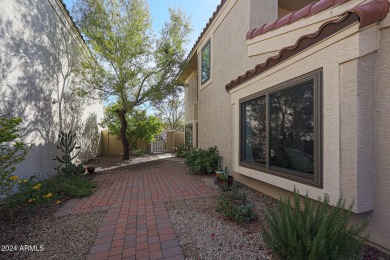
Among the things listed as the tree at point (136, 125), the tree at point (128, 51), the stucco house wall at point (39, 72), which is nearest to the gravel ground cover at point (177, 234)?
the stucco house wall at point (39, 72)

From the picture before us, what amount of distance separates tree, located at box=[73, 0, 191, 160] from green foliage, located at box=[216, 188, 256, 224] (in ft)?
A: 22.2

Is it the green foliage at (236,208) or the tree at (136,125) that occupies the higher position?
the tree at (136,125)

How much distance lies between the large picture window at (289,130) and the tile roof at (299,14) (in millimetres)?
1533

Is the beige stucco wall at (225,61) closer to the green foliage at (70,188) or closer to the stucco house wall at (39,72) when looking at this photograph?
the green foliage at (70,188)

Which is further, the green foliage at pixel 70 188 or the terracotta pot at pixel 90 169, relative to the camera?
the terracotta pot at pixel 90 169

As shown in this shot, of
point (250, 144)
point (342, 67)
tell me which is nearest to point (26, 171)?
point (250, 144)

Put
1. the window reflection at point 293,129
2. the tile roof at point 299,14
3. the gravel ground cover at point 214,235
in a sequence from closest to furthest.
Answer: the gravel ground cover at point 214,235, the window reflection at point 293,129, the tile roof at point 299,14

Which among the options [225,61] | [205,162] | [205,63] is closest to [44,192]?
[205,162]

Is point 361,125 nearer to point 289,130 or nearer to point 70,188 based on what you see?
point 289,130

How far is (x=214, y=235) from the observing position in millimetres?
2746

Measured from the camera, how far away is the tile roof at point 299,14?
3383 millimetres

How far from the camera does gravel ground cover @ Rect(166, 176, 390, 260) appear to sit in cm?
233

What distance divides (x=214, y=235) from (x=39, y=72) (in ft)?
20.9

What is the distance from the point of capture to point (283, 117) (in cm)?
351
